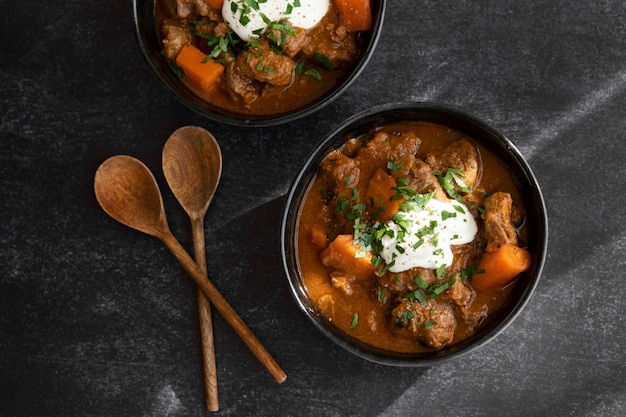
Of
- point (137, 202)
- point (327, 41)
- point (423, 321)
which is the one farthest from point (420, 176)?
point (137, 202)

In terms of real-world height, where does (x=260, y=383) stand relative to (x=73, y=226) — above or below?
below

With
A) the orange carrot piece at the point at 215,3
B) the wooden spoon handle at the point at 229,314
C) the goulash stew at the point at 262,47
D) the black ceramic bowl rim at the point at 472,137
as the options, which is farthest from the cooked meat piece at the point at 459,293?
the orange carrot piece at the point at 215,3

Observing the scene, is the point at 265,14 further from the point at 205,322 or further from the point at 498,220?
the point at 205,322

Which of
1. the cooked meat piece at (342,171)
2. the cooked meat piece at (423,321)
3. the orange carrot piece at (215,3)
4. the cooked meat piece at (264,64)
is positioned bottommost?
the cooked meat piece at (423,321)

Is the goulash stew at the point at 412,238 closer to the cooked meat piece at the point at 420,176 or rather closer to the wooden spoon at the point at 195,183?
the cooked meat piece at the point at 420,176

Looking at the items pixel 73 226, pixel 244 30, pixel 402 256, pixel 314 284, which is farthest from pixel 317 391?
pixel 244 30

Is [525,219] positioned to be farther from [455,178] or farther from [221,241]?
[221,241]

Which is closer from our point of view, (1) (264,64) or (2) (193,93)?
(1) (264,64)
